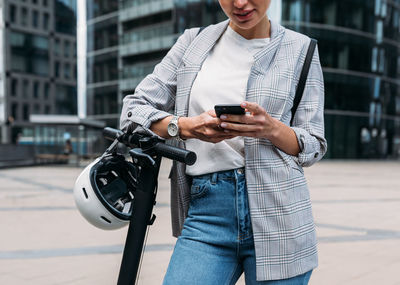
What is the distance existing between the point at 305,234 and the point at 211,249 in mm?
278

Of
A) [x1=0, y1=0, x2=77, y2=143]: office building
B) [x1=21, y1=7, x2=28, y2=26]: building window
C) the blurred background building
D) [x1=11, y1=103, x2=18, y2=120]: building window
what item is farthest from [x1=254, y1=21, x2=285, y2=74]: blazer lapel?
[x1=11, y1=103, x2=18, y2=120]: building window

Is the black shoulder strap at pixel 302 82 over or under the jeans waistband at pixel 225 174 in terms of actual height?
over

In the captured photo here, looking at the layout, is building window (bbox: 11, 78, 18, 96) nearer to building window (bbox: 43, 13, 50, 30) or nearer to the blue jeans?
building window (bbox: 43, 13, 50, 30)

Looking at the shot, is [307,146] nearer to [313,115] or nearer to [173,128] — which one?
[313,115]

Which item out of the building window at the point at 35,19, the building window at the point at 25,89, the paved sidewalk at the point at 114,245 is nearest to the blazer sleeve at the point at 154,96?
the paved sidewalk at the point at 114,245

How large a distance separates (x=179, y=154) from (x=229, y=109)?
184mm

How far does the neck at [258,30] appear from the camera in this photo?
1.52 m

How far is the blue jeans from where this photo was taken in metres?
1.38

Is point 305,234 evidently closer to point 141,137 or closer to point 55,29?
point 141,137

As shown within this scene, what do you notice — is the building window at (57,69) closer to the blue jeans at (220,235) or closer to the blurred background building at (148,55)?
the blurred background building at (148,55)

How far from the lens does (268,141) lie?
140 centimetres

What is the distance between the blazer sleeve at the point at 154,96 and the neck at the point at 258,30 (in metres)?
0.16

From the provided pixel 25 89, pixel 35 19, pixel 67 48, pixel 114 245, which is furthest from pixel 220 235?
pixel 25 89

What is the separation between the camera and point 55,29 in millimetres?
43656
